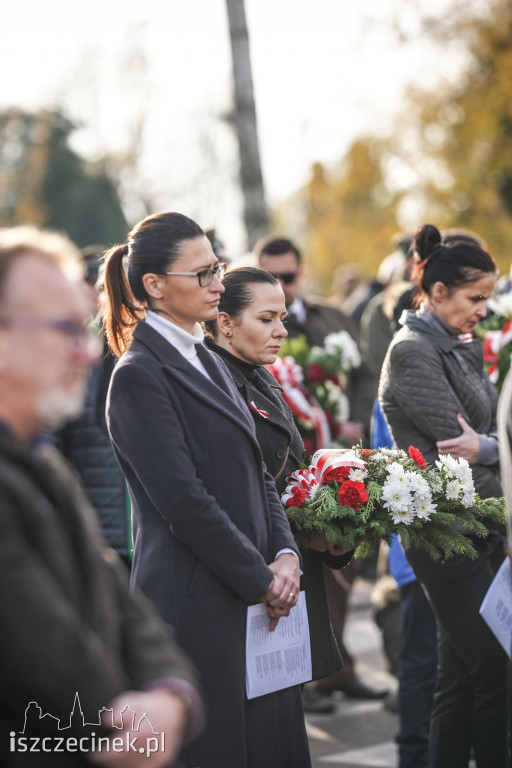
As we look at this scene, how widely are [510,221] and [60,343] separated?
21.7m

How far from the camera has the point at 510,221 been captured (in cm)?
2256

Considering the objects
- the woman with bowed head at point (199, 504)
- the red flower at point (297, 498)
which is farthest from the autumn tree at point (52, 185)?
the woman with bowed head at point (199, 504)

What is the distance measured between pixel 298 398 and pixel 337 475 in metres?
2.33

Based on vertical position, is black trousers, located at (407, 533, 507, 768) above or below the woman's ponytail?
below

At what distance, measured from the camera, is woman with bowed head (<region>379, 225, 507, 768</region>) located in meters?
4.08

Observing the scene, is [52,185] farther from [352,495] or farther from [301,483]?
[352,495]

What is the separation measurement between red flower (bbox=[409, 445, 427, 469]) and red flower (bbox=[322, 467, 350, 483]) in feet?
0.95

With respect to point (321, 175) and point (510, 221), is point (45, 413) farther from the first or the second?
point (321, 175)

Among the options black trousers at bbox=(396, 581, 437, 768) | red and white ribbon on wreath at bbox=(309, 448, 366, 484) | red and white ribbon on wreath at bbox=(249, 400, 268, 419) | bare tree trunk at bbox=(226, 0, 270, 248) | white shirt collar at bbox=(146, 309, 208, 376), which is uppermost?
bare tree trunk at bbox=(226, 0, 270, 248)

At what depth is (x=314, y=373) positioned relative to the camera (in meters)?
6.21

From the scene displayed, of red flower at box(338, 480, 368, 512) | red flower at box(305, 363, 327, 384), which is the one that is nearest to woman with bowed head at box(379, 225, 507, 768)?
red flower at box(338, 480, 368, 512)

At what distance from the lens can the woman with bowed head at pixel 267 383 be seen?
3.70m

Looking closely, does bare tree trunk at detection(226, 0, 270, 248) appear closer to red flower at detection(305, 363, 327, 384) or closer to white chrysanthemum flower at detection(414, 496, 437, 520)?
red flower at detection(305, 363, 327, 384)

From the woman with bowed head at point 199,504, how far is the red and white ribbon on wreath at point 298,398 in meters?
2.61
